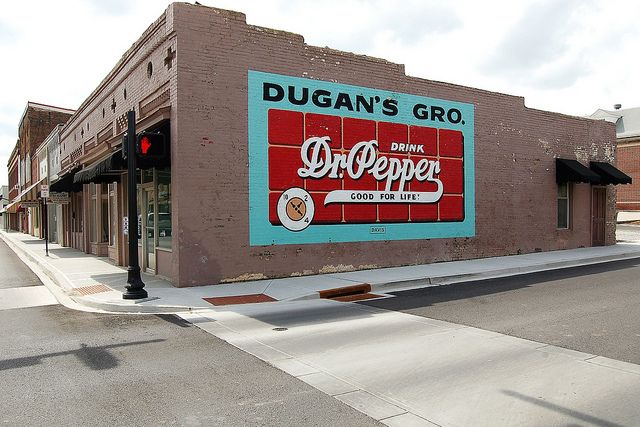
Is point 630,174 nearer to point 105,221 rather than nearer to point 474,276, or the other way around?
point 474,276

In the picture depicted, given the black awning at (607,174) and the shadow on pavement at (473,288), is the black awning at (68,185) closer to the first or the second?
the shadow on pavement at (473,288)

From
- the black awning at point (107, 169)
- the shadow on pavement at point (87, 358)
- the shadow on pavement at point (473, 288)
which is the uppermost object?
the black awning at point (107, 169)

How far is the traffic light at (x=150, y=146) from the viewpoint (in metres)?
9.95

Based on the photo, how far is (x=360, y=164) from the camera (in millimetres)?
14289

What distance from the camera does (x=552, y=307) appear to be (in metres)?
9.08

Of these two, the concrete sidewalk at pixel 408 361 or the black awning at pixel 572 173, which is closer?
the concrete sidewalk at pixel 408 361

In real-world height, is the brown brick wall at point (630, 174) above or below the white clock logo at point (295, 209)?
above

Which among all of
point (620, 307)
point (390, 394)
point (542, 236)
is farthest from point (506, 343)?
point (542, 236)

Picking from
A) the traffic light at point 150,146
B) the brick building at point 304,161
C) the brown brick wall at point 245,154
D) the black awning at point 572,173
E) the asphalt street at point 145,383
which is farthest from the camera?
the black awning at point 572,173

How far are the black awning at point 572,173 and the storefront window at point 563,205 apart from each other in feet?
1.71

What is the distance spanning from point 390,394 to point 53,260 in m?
17.7

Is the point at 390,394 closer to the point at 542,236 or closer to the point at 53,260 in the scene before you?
the point at 542,236

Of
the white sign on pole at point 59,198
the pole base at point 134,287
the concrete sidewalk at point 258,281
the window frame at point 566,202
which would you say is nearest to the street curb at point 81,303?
the concrete sidewalk at point 258,281

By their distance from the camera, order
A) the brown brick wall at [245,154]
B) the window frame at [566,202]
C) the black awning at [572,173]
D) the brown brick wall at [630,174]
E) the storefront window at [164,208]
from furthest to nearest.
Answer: the brown brick wall at [630,174] < the window frame at [566,202] < the black awning at [572,173] < the storefront window at [164,208] < the brown brick wall at [245,154]
